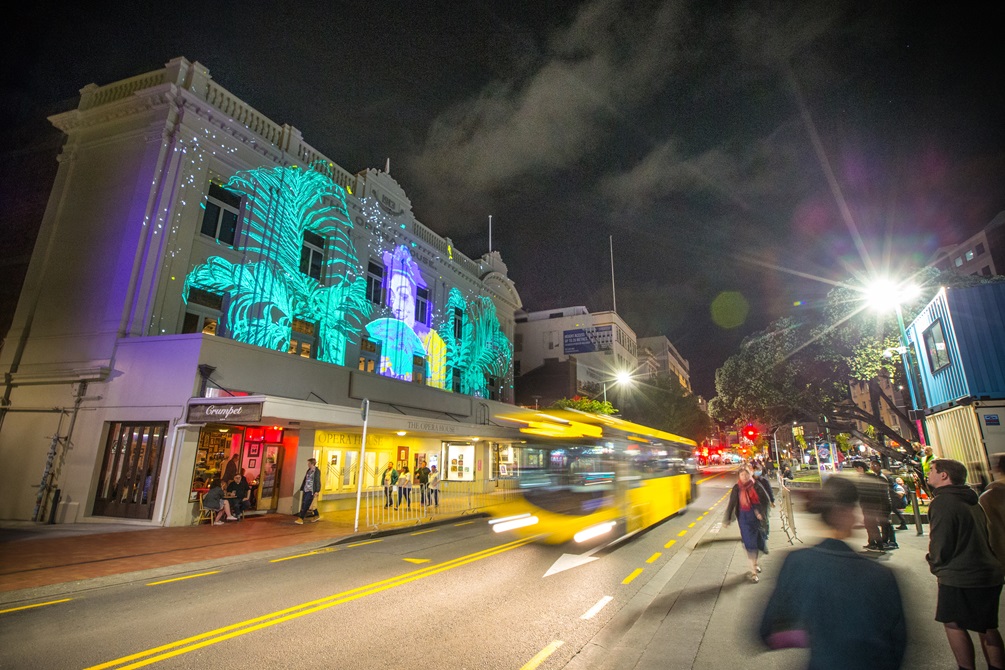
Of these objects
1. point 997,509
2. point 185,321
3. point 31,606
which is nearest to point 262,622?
point 31,606

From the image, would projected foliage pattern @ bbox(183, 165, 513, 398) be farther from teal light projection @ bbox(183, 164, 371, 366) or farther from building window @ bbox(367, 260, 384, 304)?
building window @ bbox(367, 260, 384, 304)

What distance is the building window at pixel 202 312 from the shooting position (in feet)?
56.6

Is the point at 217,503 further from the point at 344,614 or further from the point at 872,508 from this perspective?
the point at 872,508

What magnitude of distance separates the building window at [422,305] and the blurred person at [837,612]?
2286 cm

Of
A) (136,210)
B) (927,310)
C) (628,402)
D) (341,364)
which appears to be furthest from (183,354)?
(628,402)

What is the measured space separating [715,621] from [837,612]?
1709 millimetres

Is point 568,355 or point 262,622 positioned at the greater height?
point 568,355

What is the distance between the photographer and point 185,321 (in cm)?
1717

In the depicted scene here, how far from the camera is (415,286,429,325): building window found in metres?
28.8

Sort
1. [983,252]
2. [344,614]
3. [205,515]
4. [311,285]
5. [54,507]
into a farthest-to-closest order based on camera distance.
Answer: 1. [983,252]
2. [311,285]
3. [205,515]
4. [54,507]
5. [344,614]

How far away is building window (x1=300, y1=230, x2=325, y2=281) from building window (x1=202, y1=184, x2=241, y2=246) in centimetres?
310

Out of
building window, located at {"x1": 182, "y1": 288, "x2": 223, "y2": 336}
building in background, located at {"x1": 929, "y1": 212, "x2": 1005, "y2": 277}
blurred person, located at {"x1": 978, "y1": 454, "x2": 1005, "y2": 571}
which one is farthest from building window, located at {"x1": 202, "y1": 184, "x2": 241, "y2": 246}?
building in background, located at {"x1": 929, "y1": 212, "x2": 1005, "y2": 277}

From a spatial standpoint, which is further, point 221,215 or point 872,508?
point 221,215

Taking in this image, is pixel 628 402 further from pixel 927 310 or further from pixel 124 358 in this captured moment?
pixel 124 358
